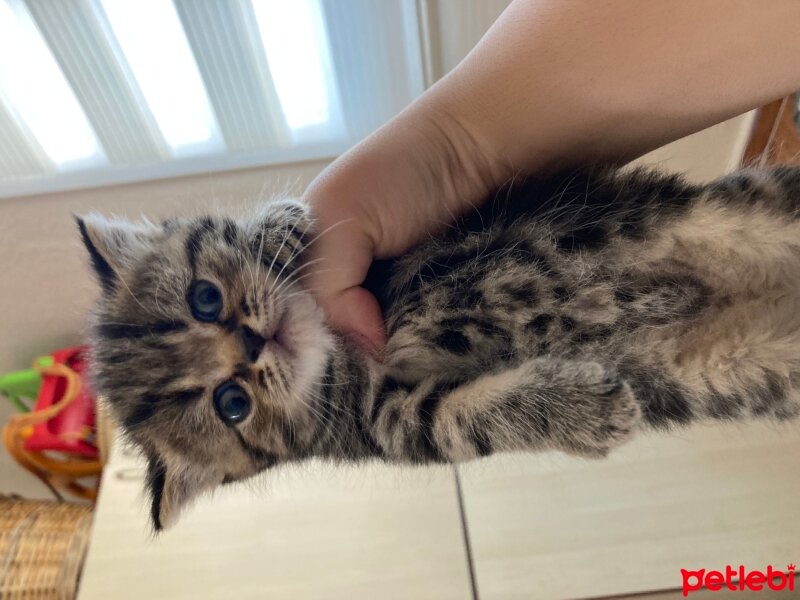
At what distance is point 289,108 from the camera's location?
138 cm

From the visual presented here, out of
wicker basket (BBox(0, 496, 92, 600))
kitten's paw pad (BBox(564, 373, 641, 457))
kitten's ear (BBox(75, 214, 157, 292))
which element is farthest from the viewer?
wicker basket (BBox(0, 496, 92, 600))

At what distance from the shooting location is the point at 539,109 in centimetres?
76

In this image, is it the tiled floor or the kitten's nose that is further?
the tiled floor

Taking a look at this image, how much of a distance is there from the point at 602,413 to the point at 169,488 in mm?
529

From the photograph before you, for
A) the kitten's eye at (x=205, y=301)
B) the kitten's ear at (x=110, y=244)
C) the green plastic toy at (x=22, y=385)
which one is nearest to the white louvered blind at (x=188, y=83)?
the green plastic toy at (x=22, y=385)

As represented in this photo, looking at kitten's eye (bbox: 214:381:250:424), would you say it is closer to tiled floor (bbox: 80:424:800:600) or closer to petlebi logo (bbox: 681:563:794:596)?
tiled floor (bbox: 80:424:800:600)

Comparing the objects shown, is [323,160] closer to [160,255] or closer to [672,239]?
[160,255]

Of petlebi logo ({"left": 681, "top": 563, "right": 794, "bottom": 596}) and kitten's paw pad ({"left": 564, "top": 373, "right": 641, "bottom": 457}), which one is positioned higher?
kitten's paw pad ({"left": 564, "top": 373, "right": 641, "bottom": 457})

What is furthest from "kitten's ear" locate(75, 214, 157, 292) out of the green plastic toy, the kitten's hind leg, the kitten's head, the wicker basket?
the green plastic toy

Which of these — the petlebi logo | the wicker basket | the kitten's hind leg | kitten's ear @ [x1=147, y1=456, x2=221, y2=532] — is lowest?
the wicker basket

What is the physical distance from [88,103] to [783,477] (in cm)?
157

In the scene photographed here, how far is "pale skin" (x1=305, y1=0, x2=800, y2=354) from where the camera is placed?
2.16 feet

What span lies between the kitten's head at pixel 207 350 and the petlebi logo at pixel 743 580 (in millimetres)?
733

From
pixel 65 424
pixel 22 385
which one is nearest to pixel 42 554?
pixel 65 424
